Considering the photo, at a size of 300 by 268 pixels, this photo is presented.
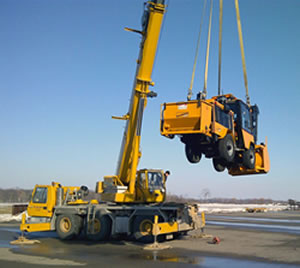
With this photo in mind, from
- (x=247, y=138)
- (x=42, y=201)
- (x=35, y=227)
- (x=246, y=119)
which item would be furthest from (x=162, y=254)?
(x=42, y=201)

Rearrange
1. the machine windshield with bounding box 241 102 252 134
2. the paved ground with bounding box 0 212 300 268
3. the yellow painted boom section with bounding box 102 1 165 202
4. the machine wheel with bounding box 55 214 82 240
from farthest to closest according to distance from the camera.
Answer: the machine wheel with bounding box 55 214 82 240, the yellow painted boom section with bounding box 102 1 165 202, the machine windshield with bounding box 241 102 252 134, the paved ground with bounding box 0 212 300 268

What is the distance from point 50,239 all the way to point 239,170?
27.8 ft

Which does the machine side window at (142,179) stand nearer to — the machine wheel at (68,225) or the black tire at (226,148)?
the machine wheel at (68,225)

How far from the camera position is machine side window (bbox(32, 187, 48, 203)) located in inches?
591

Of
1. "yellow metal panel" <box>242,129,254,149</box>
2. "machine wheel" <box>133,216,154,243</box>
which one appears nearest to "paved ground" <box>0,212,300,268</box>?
"machine wheel" <box>133,216,154,243</box>

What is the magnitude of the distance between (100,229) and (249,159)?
653 centimetres

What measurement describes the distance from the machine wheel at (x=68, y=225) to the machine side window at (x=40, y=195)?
44.2 inches

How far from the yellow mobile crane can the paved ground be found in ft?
2.24

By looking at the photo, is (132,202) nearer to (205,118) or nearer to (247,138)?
(247,138)

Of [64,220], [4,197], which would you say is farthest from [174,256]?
[4,197]

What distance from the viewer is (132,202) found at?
13625mm

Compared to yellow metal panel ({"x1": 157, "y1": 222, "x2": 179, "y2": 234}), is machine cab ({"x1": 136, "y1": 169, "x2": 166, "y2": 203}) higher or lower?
higher

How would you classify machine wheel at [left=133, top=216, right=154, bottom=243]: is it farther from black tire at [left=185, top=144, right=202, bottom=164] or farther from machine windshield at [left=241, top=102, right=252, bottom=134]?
machine windshield at [left=241, top=102, right=252, bottom=134]

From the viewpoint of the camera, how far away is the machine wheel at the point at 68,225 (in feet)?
46.2
